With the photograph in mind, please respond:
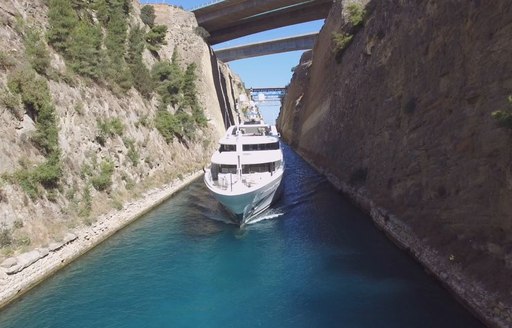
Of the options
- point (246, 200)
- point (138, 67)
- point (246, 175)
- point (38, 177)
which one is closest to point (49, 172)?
point (38, 177)

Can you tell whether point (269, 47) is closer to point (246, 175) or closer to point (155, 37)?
point (155, 37)

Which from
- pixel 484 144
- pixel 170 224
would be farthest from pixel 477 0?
pixel 170 224

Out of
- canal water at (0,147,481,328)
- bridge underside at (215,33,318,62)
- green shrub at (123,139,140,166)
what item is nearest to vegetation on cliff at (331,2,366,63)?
canal water at (0,147,481,328)

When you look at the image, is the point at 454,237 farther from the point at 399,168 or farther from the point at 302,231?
the point at 302,231

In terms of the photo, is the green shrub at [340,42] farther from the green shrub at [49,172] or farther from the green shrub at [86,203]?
the green shrub at [49,172]

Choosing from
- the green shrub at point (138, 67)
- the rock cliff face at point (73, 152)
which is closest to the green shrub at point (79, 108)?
the rock cliff face at point (73, 152)
